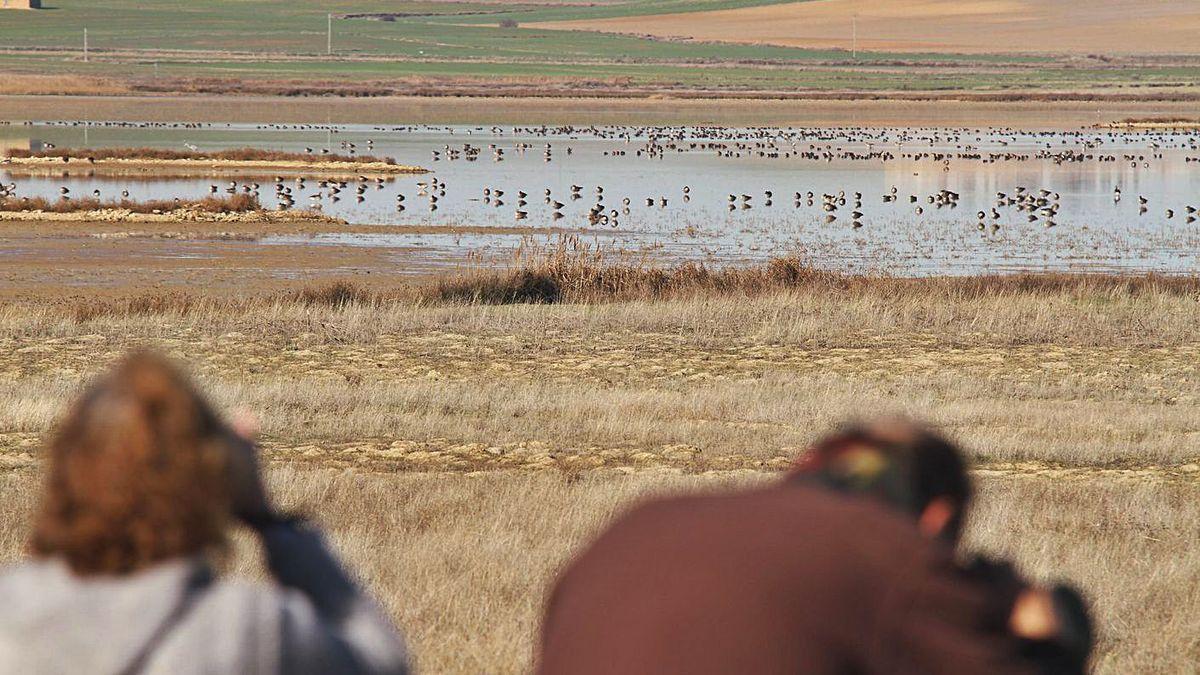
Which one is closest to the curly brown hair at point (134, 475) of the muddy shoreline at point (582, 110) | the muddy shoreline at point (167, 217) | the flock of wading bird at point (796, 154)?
the flock of wading bird at point (796, 154)

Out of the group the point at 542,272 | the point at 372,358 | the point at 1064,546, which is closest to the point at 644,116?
the point at 542,272

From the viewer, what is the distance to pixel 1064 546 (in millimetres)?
7973

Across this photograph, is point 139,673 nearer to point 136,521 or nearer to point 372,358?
point 136,521

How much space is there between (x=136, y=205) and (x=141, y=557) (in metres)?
37.5

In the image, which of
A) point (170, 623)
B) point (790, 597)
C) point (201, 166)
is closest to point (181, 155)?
point (201, 166)

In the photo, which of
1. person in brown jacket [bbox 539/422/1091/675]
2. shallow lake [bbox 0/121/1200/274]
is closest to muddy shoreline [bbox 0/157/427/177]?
shallow lake [bbox 0/121/1200/274]

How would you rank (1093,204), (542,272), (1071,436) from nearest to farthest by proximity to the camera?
(1071,436) → (542,272) → (1093,204)

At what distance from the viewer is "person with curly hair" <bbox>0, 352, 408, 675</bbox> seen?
8.39 ft

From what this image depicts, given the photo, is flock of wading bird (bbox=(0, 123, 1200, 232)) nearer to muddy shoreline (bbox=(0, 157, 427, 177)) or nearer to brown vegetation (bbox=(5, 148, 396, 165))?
muddy shoreline (bbox=(0, 157, 427, 177))

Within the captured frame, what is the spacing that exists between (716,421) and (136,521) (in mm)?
11129

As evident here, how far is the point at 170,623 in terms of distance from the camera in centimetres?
265

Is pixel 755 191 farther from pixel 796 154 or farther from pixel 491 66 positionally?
pixel 491 66

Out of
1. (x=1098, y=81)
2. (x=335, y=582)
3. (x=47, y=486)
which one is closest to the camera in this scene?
(x=47, y=486)

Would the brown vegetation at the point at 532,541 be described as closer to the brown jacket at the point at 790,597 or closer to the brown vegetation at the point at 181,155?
the brown jacket at the point at 790,597
